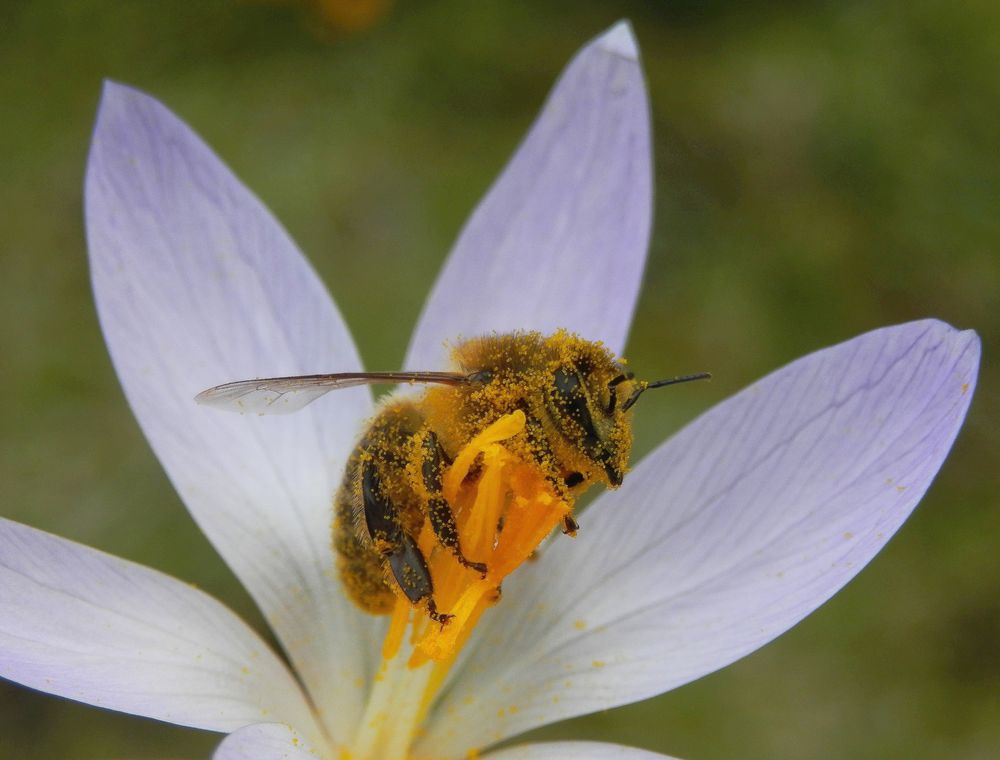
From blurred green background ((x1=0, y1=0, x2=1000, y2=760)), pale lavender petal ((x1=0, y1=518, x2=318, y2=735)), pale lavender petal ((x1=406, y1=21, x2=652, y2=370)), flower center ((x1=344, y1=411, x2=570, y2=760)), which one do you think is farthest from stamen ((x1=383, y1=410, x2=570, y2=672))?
blurred green background ((x1=0, y1=0, x2=1000, y2=760))

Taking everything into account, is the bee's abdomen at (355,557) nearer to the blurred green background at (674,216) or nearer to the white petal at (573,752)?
the white petal at (573,752)

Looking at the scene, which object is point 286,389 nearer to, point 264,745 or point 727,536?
point 264,745

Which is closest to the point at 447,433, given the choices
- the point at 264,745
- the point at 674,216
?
the point at 264,745

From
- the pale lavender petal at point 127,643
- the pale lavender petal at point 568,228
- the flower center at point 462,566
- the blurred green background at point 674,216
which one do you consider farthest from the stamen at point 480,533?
the blurred green background at point 674,216

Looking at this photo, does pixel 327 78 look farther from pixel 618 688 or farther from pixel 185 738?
pixel 618 688

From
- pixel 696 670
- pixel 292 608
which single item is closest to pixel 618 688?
pixel 696 670

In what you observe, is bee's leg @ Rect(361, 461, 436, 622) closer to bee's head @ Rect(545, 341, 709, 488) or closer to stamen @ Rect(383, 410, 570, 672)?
stamen @ Rect(383, 410, 570, 672)
